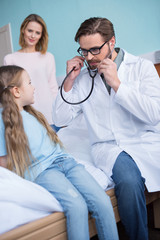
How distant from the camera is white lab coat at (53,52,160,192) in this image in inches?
50.6

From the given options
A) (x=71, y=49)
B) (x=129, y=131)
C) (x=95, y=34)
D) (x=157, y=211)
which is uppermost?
(x=71, y=49)

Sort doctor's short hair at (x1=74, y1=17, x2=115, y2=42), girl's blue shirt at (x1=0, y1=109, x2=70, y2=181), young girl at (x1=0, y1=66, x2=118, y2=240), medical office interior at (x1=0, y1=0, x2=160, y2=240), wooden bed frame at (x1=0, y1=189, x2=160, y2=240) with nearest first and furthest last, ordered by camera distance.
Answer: wooden bed frame at (x1=0, y1=189, x2=160, y2=240), young girl at (x1=0, y1=66, x2=118, y2=240), girl's blue shirt at (x1=0, y1=109, x2=70, y2=181), doctor's short hair at (x1=74, y1=17, x2=115, y2=42), medical office interior at (x1=0, y1=0, x2=160, y2=240)

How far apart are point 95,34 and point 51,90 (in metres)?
1.09

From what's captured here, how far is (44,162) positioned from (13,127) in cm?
19

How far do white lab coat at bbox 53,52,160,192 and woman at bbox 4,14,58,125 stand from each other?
2.75 feet

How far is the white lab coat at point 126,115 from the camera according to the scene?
1.28m

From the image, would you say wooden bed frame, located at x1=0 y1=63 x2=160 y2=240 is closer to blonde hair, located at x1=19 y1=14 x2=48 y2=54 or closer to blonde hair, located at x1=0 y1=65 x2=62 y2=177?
blonde hair, located at x1=0 y1=65 x2=62 y2=177

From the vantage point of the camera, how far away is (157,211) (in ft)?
4.76

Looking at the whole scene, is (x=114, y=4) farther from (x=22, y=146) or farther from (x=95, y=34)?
(x=22, y=146)

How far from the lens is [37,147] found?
117 cm

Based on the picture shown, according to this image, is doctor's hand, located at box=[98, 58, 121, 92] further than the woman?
No

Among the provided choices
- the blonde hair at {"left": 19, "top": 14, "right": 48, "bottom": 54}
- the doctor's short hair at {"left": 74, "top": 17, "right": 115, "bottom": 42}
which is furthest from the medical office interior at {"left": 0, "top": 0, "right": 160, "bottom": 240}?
the doctor's short hair at {"left": 74, "top": 17, "right": 115, "bottom": 42}

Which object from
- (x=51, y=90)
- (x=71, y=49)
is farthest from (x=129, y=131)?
(x=71, y=49)

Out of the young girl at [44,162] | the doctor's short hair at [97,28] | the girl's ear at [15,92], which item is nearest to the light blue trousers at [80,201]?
the young girl at [44,162]
